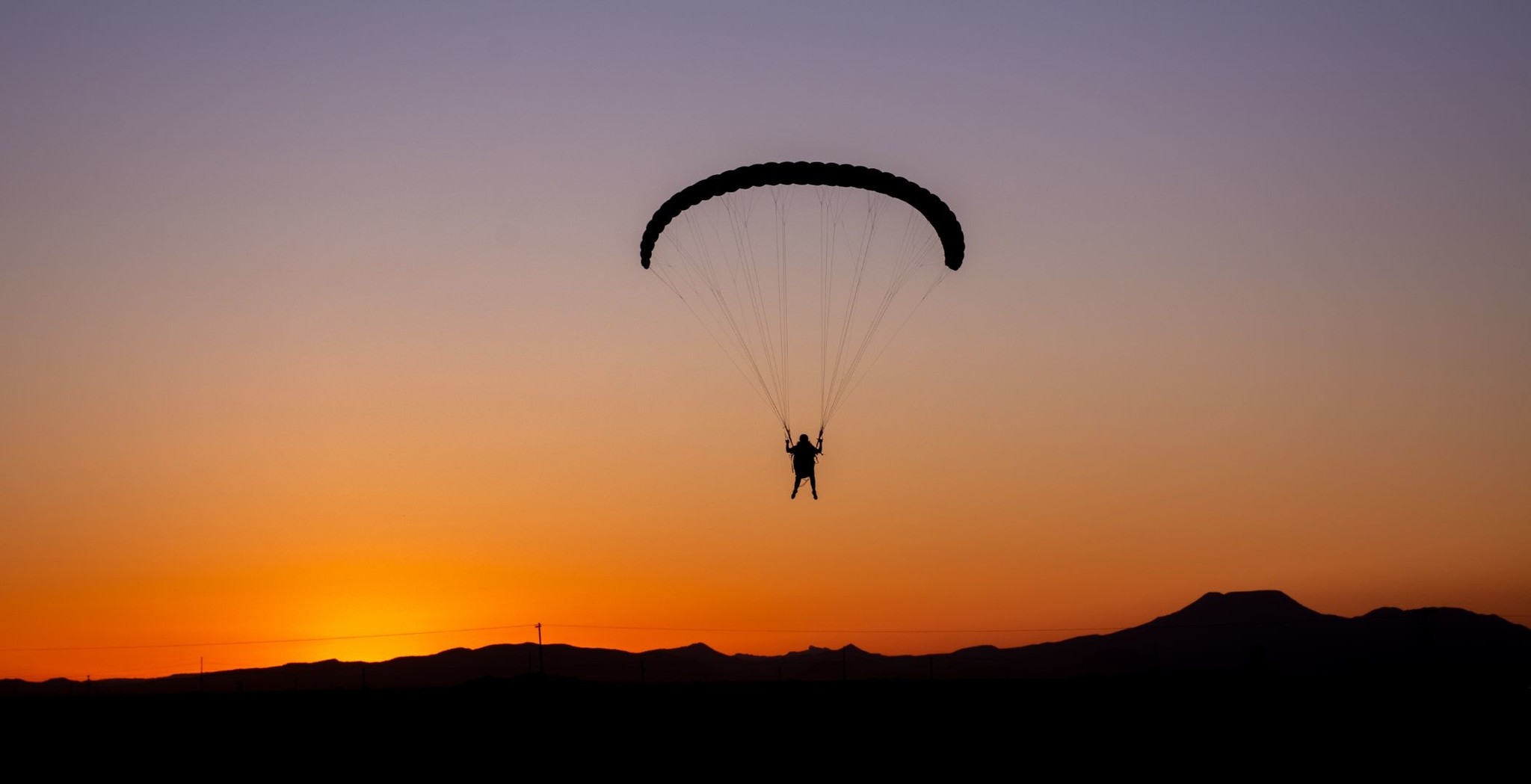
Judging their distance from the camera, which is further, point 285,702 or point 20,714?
point 285,702

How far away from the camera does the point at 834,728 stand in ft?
103

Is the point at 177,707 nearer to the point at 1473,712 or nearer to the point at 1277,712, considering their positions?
the point at 1277,712

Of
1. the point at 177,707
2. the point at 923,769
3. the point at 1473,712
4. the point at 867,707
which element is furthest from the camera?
the point at 177,707

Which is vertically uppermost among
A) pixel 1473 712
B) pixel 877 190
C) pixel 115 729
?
pixel 877 190

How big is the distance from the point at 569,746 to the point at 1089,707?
44.7 ft

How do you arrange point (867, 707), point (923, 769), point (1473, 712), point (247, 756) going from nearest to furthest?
point (923, 769)
point (247, 756)
point (1473, 712)
point (867, 707)

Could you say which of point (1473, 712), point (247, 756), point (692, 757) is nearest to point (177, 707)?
point (247, 756)

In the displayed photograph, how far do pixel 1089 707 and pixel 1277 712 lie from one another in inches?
177

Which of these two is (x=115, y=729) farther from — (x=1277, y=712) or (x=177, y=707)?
(x=1277, y=712)

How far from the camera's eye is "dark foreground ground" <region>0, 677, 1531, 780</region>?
1091 inches

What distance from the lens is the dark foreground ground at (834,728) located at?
2772 cm

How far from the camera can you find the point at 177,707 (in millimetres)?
37281

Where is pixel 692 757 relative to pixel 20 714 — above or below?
below

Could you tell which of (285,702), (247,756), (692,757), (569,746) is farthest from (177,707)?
(692,757)
